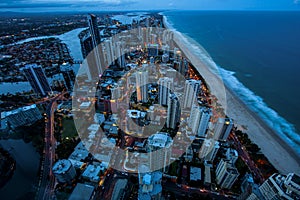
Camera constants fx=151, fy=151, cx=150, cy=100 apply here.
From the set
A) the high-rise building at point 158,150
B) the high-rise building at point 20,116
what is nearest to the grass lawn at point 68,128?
the high-rise building at point 20,116

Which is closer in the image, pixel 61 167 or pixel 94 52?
pixel 61 167

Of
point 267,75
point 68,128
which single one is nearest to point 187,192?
point 68,128

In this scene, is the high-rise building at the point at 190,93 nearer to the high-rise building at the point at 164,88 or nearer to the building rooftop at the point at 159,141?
the high-rise building at the point at 164,88

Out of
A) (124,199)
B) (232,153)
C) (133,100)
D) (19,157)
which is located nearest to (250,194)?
(232,153)

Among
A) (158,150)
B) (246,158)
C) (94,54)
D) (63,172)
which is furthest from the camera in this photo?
(94,54)

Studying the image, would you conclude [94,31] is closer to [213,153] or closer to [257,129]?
[213,153]

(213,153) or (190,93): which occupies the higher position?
(190,93)

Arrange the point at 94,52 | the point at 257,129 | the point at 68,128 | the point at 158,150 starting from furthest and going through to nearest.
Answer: the point at 94,52, the point at 257,129, the point at 68,128, the point at 158,150

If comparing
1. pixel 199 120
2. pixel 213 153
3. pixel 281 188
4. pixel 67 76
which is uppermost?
pixel 281 188
